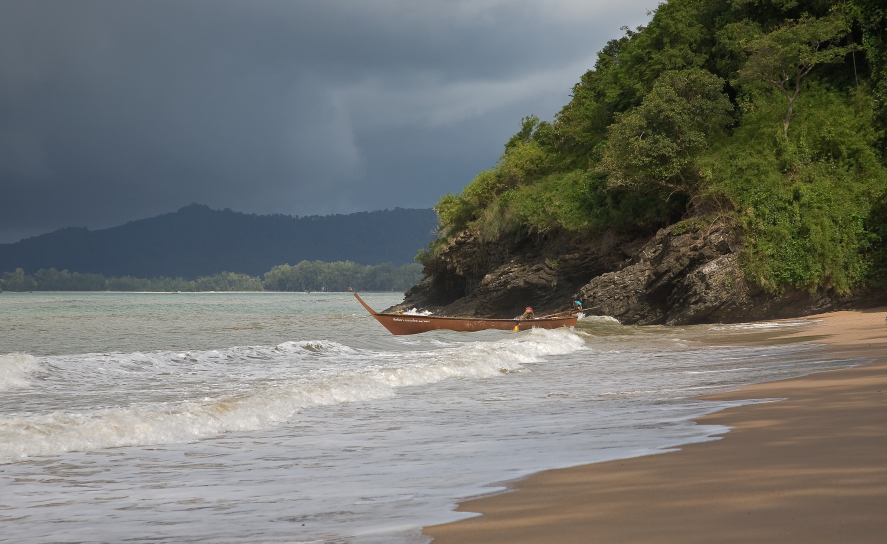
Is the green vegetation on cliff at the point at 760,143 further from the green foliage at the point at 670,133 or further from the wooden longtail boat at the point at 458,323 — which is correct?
the wooden longtail boat at the point at 458,323

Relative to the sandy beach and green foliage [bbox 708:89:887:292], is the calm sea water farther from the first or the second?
green foliage [bbox 708:89:887:292]

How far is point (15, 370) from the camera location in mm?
12320

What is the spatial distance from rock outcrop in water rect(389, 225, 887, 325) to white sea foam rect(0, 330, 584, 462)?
367 inches

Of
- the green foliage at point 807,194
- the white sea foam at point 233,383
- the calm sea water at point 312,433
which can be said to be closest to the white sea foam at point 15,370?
the calm sea water at point 312,433

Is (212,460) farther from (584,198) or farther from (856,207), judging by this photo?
(584,198)

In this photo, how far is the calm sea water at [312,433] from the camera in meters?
4.07

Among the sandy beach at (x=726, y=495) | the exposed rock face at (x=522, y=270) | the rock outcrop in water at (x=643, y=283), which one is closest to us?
the sandy beach at (x=726, y=495)

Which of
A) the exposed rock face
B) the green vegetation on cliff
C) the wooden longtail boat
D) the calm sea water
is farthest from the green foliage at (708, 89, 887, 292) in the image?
the calm sea water

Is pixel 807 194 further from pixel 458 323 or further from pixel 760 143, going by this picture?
pixel 458 323

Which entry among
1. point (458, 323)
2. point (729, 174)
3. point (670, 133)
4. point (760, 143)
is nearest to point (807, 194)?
point (729, 174)

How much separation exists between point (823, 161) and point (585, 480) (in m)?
28.9

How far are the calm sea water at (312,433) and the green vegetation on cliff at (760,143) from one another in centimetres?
1362

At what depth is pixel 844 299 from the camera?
26.8 meters

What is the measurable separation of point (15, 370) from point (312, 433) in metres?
8.12
